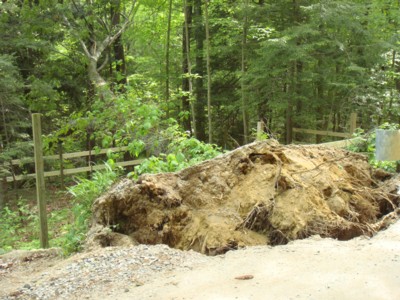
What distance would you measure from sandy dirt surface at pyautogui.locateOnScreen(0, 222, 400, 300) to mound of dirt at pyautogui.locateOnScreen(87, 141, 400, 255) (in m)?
0.36

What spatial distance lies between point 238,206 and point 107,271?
1724 mm

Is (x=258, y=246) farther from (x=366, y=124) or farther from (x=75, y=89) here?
(x=75, y=89)

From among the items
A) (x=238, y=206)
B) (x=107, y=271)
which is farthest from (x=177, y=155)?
(x=107, y=271)

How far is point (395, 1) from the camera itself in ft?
47.0

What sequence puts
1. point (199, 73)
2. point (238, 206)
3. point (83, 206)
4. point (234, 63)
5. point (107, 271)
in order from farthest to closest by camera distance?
point (199, 73)
point (234, 63)
point (83, 206)
point (238, 206)
point (107, 271)

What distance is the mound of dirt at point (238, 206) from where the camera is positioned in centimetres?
453

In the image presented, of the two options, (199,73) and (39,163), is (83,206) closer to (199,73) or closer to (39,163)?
(39,163)

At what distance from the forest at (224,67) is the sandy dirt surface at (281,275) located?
442cm

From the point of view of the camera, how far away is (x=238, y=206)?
15.7 feet

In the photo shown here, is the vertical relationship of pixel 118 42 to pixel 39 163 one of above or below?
above

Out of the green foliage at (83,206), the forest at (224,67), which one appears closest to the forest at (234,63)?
the forest at (224,67)

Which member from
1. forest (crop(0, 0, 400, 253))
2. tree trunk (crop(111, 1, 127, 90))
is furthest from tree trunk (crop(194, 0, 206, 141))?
tree trunk (crop(111, 1, 127, 90))

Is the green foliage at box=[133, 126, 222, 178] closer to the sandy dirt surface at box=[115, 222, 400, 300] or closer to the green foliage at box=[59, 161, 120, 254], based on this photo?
the green foliage at box=[59, 161, 120, 254]

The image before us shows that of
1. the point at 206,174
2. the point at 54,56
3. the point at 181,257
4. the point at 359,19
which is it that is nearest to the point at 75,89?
the point at 54,56
